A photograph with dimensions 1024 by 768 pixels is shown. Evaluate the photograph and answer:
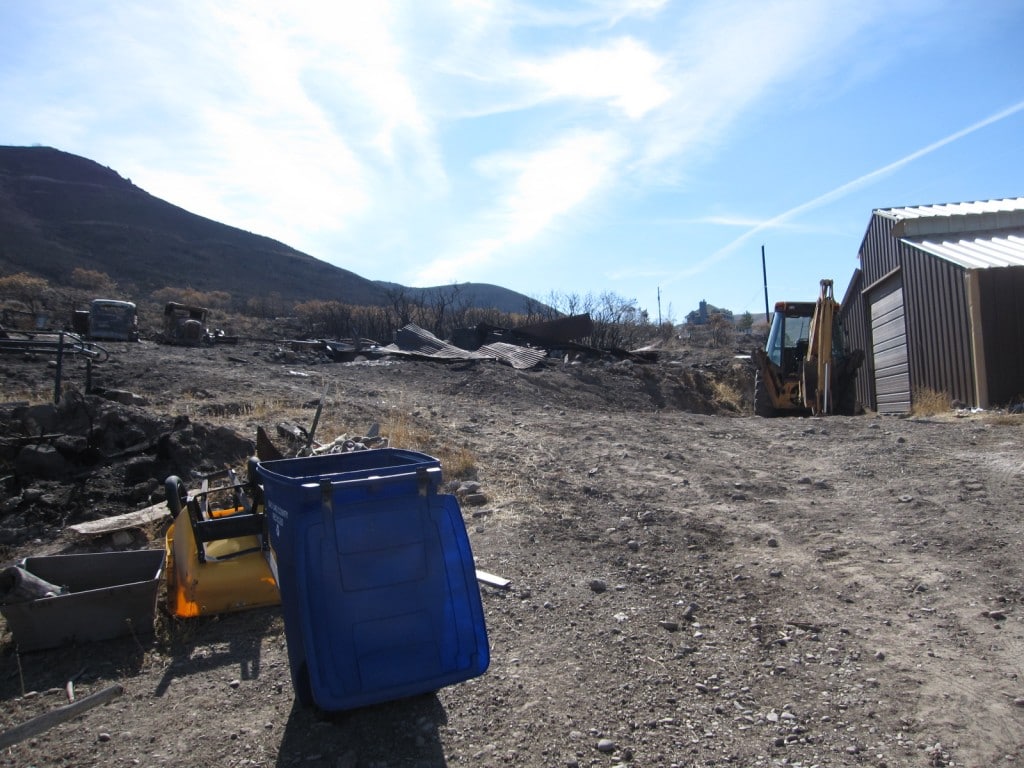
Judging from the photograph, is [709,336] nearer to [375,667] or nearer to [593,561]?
[593,561]

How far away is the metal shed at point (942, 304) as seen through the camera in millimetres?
13125

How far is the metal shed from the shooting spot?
43.1 ft

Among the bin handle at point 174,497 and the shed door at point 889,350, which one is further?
the shed door at point 889,350

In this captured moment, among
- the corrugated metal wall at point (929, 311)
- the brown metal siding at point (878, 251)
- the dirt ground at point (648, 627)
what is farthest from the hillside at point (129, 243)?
the dirt ground at point (648, 627)

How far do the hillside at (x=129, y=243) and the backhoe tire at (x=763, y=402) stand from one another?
36159 mm

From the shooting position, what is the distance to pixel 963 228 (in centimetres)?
1617

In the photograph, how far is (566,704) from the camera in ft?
11.5

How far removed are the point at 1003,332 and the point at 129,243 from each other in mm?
65004

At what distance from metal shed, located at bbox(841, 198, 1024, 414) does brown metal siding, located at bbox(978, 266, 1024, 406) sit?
14 mm

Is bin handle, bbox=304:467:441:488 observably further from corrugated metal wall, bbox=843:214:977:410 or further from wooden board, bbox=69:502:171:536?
corrugated metal wall, bbox=843:214:977:410

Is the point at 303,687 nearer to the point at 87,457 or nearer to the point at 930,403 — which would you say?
the point at 87,457

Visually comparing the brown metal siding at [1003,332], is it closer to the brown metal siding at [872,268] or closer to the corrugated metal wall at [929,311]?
the corrugated metal wall at [929,311]

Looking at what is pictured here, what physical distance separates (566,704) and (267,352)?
19.7m

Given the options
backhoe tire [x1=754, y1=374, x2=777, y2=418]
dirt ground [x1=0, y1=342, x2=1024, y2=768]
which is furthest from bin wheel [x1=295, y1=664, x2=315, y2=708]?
backhoe tire [x1=754, y1=374, x2=777, y2=418]
